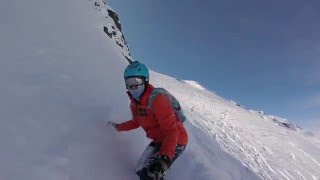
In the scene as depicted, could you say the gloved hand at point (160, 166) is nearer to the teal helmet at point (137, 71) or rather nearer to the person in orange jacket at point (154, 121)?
the person in orange jacket at point (154, 121)

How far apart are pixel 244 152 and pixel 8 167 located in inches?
480

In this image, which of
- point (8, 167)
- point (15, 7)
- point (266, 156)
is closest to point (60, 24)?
point (15, 7)

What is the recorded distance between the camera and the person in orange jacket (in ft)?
16.6

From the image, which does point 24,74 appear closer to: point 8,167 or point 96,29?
point 8,167

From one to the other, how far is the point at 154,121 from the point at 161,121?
29 cm

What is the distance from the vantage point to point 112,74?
365 inches

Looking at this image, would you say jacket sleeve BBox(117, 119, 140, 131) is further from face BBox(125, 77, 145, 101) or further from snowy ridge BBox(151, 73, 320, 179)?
snowy ridge BBox(151, 73, 320, 179)

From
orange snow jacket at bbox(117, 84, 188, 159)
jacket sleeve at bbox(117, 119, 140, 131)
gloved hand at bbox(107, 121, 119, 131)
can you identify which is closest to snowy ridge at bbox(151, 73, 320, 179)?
gloved hand at bbox(107, 121, 119, 131)

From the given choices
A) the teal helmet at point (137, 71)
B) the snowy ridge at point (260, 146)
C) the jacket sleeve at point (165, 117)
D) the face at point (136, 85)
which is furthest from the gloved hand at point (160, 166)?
the snowy ridge at point (260, 146)

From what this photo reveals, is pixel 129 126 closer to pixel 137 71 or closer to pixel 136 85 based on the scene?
pixel 136 85

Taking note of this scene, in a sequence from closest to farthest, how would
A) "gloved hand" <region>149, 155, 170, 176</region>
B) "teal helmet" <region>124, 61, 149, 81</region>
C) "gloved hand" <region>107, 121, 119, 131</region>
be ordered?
"gloved hand" <region>149, 155, 170, 176</region> → "teal helmet" <region>124, 61, 149, 81</region> → "gloved hand" <region>107, 121, 119, 131</region>

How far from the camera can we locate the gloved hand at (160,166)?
4711 millimetres

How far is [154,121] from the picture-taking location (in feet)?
18.0

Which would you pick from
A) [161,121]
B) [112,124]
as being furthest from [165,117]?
[112,124]
